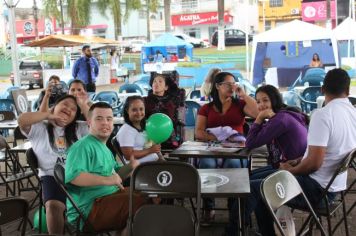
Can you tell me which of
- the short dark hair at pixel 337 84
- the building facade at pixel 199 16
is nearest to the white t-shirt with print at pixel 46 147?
the short dark hair at pixel 337 84

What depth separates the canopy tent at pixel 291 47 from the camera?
1314cm

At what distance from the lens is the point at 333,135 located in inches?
126

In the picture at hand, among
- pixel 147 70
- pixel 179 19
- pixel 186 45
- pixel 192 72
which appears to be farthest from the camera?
pixel 179 19

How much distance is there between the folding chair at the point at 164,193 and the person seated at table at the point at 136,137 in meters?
1.16

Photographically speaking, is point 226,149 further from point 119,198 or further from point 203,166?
point 119,198

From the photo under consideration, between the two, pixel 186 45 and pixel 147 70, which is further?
pixel 186 45

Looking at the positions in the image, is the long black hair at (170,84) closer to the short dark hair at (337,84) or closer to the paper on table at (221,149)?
the paper on table at (221,149)

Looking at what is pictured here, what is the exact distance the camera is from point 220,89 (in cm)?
457

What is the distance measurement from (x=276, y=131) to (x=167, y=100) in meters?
1.73

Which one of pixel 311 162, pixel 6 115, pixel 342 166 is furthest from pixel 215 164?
pixel 6 115

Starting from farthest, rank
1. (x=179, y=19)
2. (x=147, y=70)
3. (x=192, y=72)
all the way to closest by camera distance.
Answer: (x=179, y=19) → (x=147, y=70) → (x=192, y=72)

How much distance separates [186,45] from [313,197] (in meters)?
17.7

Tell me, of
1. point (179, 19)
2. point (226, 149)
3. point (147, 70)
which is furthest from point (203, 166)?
point (179, 19)

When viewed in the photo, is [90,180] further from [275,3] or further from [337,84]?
[275,3]
